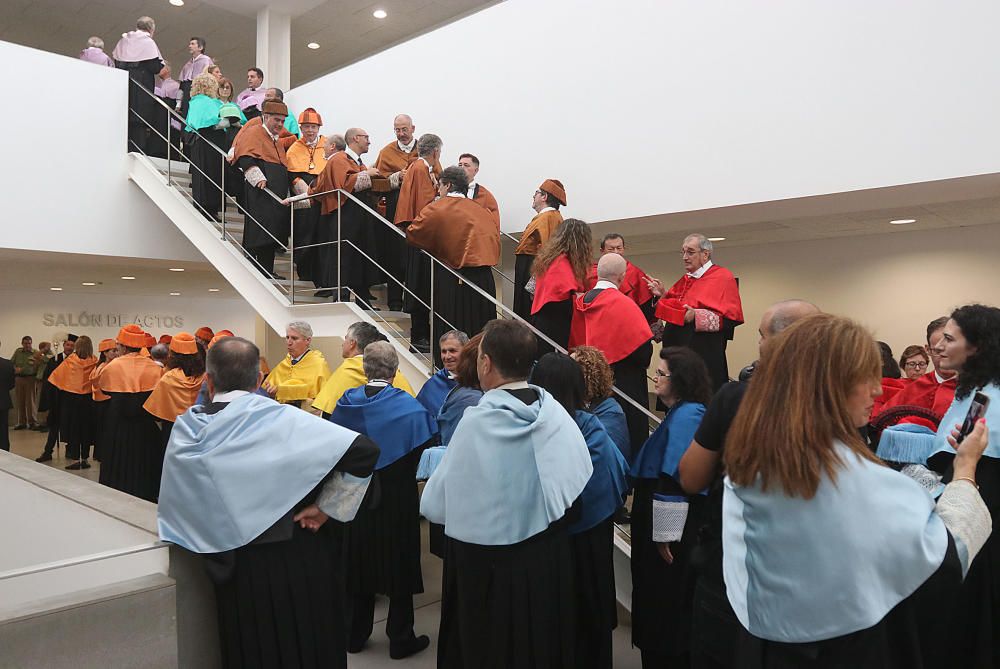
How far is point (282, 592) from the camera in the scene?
8.68 feet

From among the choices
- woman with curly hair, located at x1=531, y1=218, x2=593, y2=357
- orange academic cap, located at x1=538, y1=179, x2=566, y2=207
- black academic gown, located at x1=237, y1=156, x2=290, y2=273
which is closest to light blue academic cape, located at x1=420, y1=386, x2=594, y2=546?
woman with curly hair, located at x1=531, y1=218, x2=593, y2=357

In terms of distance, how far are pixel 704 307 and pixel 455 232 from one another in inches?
80.0

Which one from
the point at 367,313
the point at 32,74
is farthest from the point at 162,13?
the point at 367,313

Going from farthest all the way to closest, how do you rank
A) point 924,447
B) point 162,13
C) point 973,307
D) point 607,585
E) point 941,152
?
1. point 162,13
2. point 941,152
3. point 607,585
4. point 973,307
5. point 924,447

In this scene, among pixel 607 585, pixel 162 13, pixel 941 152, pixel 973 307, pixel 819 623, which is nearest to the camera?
pixel 819 623

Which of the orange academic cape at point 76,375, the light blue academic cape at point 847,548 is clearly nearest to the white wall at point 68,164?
the orange academic cape at point 76,375

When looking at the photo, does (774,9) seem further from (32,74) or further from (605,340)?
(32,74)

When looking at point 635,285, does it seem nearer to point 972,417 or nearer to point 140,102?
point 972,417

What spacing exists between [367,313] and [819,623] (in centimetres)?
511

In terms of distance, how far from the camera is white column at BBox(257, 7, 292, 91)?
1202 centimetres

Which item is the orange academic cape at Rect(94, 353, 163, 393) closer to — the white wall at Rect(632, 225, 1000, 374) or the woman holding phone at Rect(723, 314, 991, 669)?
the woman holding phone at Rect(723, 314, 991, 669)

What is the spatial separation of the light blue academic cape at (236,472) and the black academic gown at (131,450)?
4440mm

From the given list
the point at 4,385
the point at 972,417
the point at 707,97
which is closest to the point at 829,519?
the point at 972,417

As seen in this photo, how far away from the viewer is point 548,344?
5070 mm
